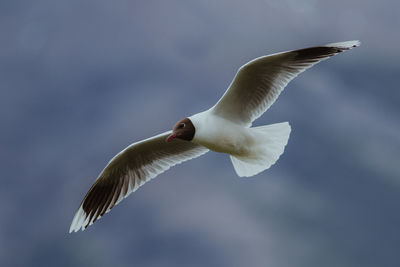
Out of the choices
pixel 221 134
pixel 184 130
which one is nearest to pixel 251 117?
pixel 221 134

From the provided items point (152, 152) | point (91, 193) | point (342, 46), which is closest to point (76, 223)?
point (91, 193)

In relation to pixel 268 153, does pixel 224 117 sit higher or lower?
higher

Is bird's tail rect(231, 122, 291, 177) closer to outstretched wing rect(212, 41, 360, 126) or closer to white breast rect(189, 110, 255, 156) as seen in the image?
white breast rect(189, 110, 255, 156)

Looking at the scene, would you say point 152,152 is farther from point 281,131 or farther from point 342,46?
point 342,46

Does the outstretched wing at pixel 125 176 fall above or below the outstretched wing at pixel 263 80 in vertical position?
below

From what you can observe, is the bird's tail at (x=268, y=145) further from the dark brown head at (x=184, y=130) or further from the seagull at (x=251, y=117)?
the dark brown head at (x=184, y=130)

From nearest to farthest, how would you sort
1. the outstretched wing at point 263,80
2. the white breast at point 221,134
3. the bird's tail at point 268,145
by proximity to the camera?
the outstretched wing at point 263,80
the white breast at point 221,134
the bird's tail at point 268,145

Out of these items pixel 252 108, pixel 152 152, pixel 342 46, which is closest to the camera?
pixel 342 46

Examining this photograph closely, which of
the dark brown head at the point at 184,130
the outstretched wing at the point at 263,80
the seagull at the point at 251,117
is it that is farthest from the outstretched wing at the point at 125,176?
the outstretched wing at the point at 263,80
